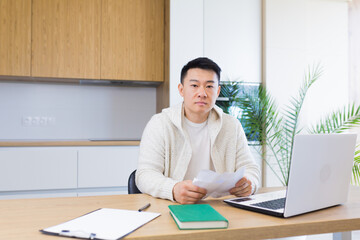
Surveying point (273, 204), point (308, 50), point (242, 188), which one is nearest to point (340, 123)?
point (308, 50)

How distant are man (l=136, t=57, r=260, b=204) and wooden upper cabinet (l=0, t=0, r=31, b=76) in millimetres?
1902

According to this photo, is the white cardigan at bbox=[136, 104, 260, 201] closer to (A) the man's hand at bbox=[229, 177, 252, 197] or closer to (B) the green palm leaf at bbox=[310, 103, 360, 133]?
(A) the man's hand at bbox=[229, 177, 252, 197]

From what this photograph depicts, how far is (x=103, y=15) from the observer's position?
3377mm

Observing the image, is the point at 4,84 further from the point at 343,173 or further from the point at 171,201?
the point at 343,173

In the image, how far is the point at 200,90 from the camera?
1793mm

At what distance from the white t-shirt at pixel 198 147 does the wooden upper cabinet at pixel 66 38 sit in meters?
1.75

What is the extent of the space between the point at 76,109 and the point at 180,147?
215 centimetres

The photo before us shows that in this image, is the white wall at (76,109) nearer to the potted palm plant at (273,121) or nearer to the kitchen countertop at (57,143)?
the kitchen countertop at (57,143)

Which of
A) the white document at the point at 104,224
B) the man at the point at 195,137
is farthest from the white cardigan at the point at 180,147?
the white document at the point at 104,224

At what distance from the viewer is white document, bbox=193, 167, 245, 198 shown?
1.20m

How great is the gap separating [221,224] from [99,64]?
268 centimetres

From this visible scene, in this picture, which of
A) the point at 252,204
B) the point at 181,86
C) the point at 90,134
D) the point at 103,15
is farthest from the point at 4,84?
the point at 252,204

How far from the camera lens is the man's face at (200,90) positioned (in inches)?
70.7

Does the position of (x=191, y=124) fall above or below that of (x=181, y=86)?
below
